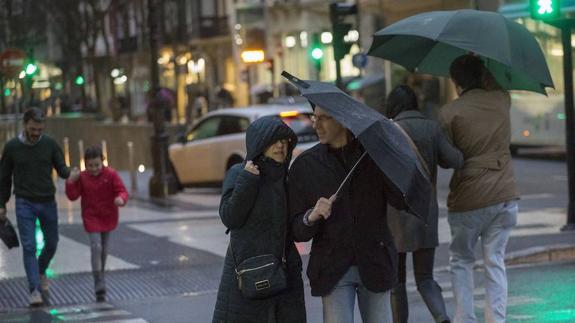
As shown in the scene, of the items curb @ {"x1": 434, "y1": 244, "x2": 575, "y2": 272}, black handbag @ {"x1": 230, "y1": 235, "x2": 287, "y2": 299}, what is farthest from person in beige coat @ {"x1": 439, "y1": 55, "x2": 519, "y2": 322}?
curb @ {"x1": 434, "y1": 244, "x2": 575, "y2": 272}

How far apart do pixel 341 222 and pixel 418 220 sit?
75.5 inches

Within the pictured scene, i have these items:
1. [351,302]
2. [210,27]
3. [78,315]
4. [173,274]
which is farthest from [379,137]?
[210,27]

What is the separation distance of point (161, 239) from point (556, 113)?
14.9m

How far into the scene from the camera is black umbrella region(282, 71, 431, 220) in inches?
229

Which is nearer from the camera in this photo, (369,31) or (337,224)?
(337,224)

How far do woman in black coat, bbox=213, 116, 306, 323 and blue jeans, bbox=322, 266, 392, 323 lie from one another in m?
0.19

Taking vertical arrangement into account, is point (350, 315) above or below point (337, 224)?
below

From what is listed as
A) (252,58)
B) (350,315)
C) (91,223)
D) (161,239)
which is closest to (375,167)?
(350,315)

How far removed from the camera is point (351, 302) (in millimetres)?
6105

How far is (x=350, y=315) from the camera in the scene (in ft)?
20.0

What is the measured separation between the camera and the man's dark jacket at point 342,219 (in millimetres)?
6000

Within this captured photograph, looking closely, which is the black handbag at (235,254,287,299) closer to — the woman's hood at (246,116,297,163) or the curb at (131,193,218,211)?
the woman's hood at (246,116,297,163)

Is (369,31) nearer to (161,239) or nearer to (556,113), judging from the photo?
(556,113)

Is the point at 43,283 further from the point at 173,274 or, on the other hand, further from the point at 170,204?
the point at 170,204
